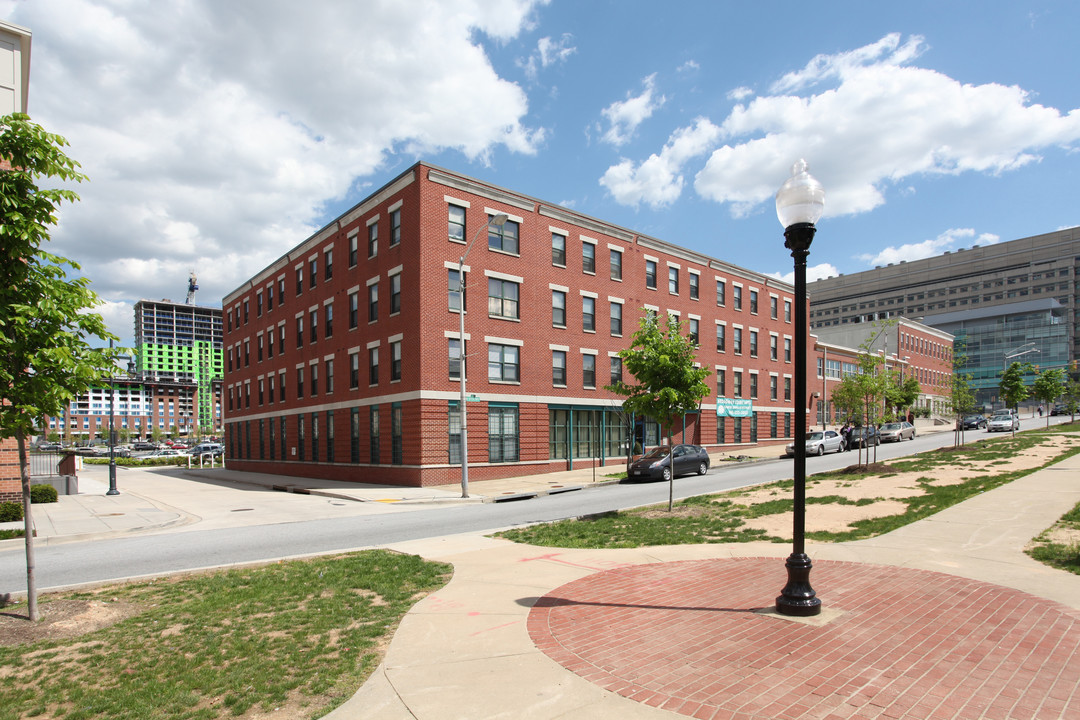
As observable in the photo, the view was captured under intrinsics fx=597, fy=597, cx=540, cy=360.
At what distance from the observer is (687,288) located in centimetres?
4091

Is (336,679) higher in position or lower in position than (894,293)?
lower

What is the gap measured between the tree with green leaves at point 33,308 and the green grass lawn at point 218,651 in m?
1.58

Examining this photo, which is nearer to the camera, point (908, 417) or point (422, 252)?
point (422, 252)

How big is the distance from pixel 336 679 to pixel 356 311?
28911 millimetres

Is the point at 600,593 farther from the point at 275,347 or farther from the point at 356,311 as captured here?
the point at 275,347

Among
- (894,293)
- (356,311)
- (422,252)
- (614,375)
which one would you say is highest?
(894,293)

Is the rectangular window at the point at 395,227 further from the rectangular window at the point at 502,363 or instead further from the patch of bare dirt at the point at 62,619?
the patch of bare dirt at the point at 62,619

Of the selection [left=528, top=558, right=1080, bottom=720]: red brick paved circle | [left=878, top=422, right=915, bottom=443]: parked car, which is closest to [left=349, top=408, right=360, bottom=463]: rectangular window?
[left=528, top=558, right=1080, bottom=720]: red brick paved circle

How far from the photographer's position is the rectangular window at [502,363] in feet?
96.9

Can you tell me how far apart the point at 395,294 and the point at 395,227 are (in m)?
3.30

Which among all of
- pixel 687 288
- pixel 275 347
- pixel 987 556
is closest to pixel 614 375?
pixel 687 288

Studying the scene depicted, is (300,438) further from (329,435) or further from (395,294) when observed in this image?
(395,294)

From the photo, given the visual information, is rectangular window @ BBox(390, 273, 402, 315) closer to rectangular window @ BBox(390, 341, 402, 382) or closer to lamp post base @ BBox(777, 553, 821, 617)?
rectangular window @ BBox(390, 341, 402, 382)

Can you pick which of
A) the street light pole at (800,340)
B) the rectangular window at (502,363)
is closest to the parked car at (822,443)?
the rectangular window at (502,363)
